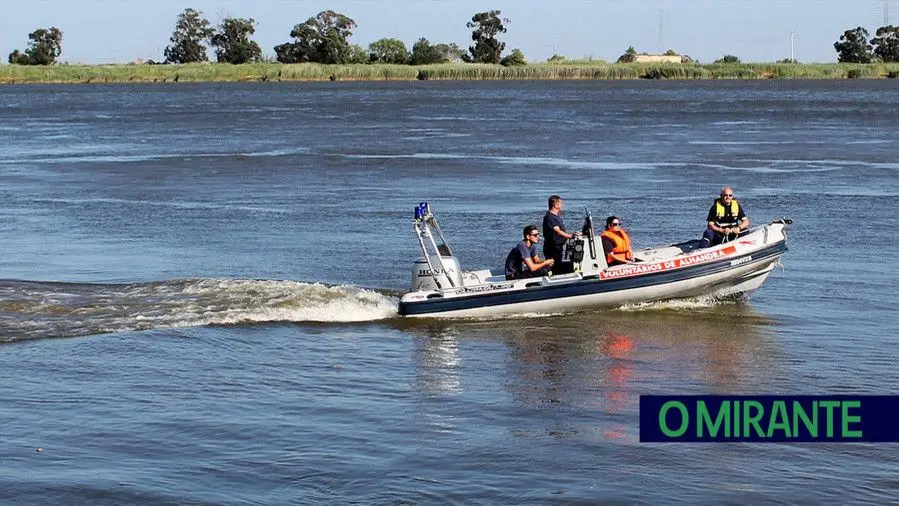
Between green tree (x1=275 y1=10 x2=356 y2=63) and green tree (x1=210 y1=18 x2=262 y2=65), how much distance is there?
17.9 ft

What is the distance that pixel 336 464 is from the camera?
11.1 meters

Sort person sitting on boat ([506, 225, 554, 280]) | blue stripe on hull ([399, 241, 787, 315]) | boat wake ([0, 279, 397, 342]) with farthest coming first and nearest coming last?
1. person sitting on boat ([506, 225, 554, 280])
2. blue stripe on hull ([399, 241, 787, 315])
3. boat wake ([0, 279, 397, 342])

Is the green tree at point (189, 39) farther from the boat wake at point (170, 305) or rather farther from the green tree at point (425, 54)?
the boat wake at point (170, 305)

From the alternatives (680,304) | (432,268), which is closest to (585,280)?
(680,304)

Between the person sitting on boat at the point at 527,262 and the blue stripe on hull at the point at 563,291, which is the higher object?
the person sitting on boat at the point at 527,262

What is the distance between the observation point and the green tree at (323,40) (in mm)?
148625

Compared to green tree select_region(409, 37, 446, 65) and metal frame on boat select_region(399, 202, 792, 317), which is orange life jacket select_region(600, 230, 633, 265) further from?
green tree select_region(409, 37, 446, 65)

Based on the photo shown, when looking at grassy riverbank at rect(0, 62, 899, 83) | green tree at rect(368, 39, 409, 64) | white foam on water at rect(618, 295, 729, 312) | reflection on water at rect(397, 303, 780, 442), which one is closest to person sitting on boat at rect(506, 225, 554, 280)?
reflection on water at rect(397, 303, 780, 442)

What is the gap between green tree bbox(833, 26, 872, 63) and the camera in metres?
155

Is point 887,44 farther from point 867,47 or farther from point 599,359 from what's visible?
point 599,359

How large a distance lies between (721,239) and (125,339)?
301 inches

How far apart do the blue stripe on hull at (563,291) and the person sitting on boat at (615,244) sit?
12.5 inches

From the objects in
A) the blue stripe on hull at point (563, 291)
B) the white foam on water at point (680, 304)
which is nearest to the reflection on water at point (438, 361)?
the blue stripe on hull at point (563, 291)

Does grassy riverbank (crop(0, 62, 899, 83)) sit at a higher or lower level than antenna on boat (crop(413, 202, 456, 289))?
higher
